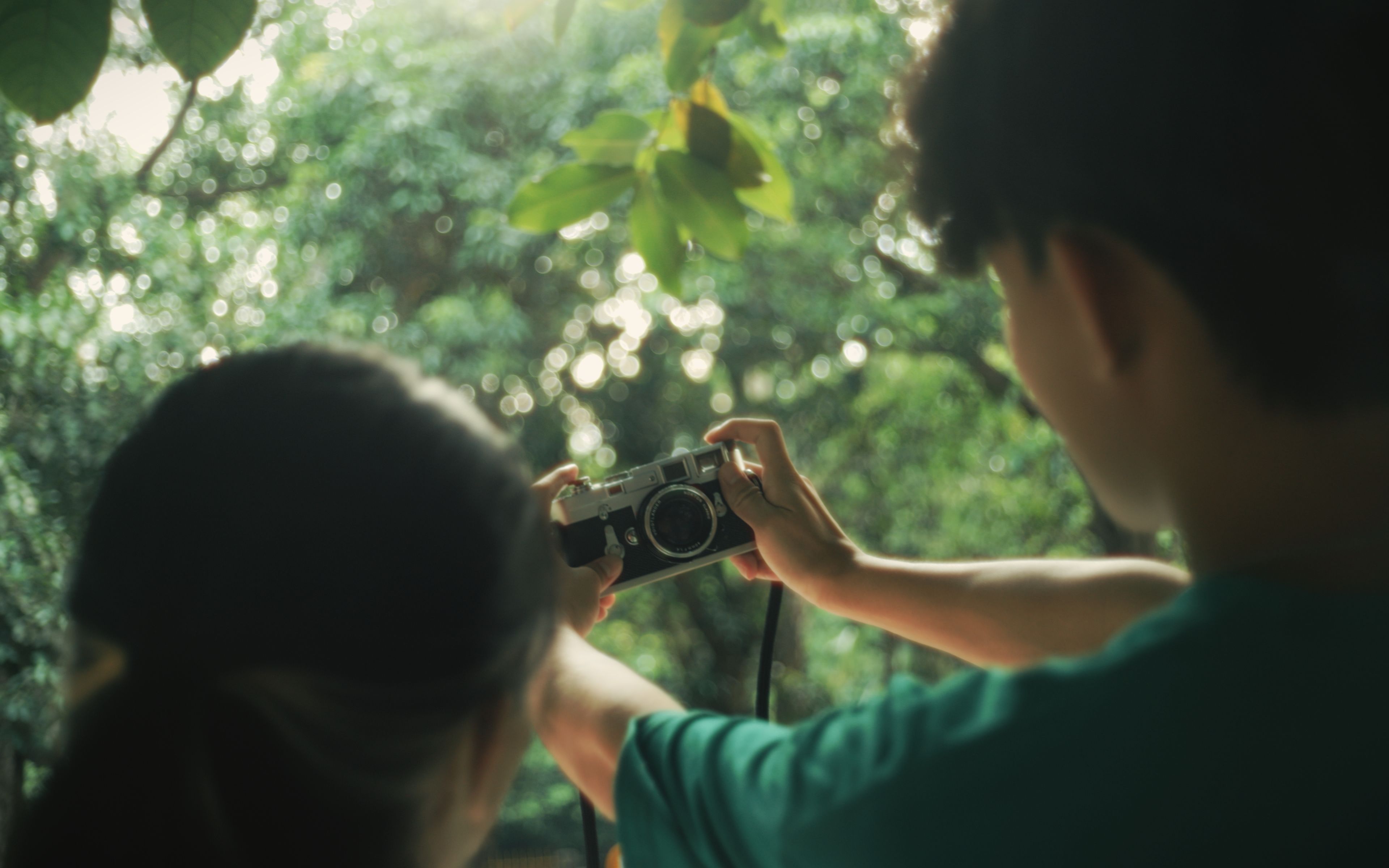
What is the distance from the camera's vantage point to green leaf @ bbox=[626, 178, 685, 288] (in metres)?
0.57

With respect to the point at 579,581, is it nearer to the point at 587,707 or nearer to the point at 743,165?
the point at 587,707

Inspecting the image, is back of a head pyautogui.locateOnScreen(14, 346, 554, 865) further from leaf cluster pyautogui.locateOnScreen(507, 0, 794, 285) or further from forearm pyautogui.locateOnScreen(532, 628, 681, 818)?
leaf cluster pyautogui.locateOnScreen(507, 0, 794, 285)

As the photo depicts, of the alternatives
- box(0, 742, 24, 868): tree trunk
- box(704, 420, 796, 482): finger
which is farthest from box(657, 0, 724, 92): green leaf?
box(0, 742, 24, 868): tree trunk

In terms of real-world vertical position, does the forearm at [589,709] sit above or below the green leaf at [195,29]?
below

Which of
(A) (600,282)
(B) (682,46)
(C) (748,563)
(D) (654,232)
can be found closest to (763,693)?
(C) (748,563)

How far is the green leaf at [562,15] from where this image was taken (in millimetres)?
531

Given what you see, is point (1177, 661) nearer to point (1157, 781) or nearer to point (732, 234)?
point (1157, 781)

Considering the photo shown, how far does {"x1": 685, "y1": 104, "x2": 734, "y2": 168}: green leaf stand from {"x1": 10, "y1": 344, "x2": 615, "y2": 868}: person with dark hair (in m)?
0.31

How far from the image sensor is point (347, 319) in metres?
2.78

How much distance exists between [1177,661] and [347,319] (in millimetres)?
2788

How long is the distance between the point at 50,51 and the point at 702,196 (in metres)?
0.31

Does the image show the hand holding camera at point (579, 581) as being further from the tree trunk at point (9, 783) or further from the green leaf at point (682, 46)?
the tree trunk at point (9, 783)

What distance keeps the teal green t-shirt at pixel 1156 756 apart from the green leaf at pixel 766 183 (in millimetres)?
371

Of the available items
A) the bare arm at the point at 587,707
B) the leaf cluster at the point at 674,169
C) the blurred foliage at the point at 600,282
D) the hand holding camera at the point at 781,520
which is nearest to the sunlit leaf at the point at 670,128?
the leaf cluster at the point at 674,169
